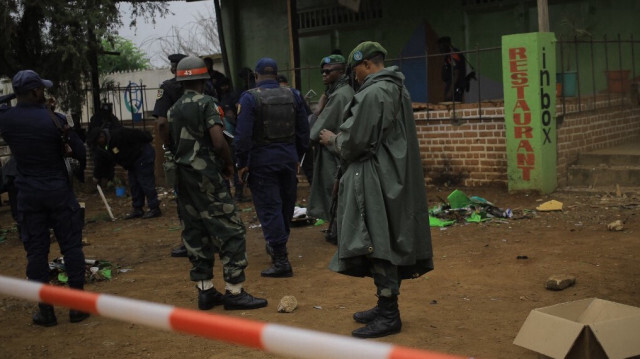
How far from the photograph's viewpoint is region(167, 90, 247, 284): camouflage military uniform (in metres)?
5.14

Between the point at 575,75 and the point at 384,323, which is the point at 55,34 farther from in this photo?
→ the point at 384,323

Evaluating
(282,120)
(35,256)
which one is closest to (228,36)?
(282,120)

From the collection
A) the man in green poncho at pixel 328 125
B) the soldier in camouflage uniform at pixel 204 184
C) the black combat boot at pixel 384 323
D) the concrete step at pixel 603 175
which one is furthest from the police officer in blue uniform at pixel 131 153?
the black combat boot at pixel 384 323

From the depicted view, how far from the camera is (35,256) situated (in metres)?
5.19

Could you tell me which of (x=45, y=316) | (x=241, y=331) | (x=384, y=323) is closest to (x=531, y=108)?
(x=384, y=323)

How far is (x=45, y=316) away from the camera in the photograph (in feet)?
17.1

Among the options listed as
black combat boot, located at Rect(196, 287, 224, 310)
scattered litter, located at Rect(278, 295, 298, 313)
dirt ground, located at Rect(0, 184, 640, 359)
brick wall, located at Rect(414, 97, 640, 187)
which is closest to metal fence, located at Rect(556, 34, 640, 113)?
brick wall, located at Rect(414, 97, 640, 187)

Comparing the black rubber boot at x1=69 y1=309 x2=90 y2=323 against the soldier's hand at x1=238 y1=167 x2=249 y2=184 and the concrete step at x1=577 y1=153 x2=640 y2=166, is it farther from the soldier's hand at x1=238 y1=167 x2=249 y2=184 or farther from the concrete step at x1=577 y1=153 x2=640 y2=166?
the concrete step at x1=577 y1=153 x2=640 y2=166

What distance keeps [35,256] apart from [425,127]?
20.1ft

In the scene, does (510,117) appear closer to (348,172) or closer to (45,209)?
(348,172)

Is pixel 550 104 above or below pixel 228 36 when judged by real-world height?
below

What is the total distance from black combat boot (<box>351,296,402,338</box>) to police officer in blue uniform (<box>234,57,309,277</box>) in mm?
1790

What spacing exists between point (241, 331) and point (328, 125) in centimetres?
456

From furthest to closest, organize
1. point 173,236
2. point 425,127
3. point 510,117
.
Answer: point 425,127
point 510,117
point 173,236
